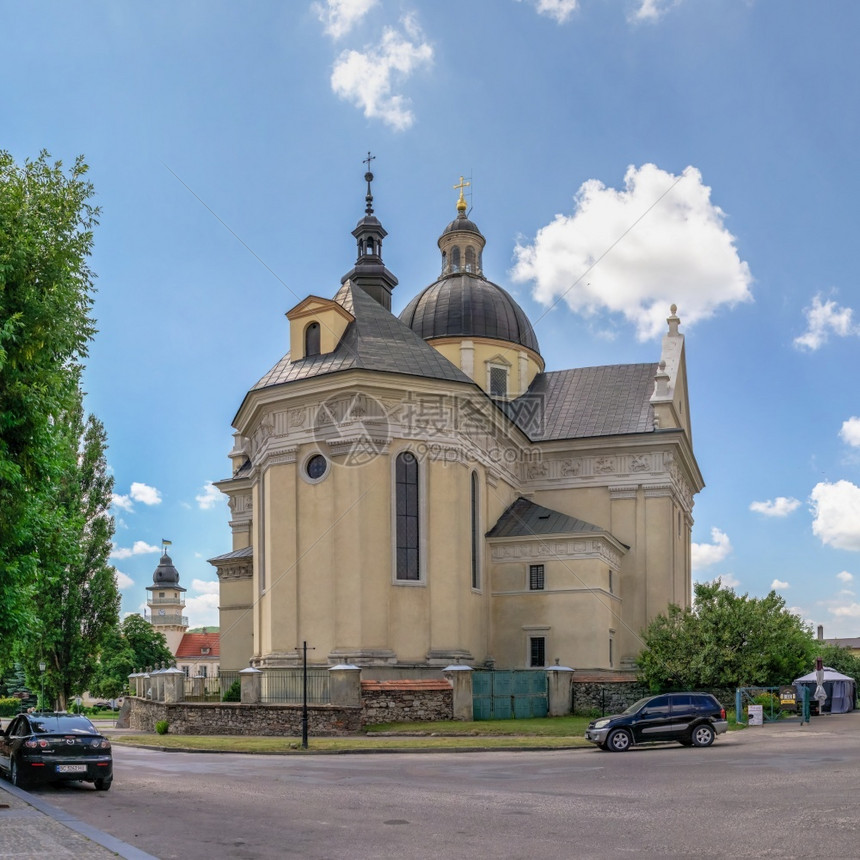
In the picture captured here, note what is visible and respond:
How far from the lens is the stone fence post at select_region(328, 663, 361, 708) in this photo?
30500 millimetres

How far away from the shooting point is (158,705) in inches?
1361

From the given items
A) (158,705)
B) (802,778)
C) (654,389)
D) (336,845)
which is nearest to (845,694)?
(654,389)

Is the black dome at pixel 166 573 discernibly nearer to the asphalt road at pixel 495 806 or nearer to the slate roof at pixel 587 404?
the slate roof at pixel 587 404

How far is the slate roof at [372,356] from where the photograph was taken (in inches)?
1459

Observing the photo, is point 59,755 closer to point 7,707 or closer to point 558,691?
point 558,691

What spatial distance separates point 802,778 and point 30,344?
13.9 meters

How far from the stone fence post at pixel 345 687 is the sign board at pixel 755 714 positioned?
13017mm

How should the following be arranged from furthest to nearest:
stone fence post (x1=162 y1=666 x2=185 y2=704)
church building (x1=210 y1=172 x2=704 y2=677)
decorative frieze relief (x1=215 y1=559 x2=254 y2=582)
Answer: decorative frieze relief (x1=215 y1=559 x2=254 y2=582)
church building (x1=210 y1=172 x2=704 y2=677)
stone fence post (x1=162 y1=666 x2=185 y2=704)

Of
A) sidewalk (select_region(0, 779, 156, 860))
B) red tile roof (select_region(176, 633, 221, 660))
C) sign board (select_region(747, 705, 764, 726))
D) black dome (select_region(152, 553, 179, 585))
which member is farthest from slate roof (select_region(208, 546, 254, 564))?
black dome (select_region(152, 553, 179, 585))

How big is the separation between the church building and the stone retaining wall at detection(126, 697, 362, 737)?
157 inches

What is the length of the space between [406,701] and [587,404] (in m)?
21.2

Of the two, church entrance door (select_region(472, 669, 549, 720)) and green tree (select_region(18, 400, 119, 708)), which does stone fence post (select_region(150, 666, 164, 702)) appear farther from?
church entrance door (select_region(472, 669, 549, 720))

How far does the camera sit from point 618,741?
24781 millimetres

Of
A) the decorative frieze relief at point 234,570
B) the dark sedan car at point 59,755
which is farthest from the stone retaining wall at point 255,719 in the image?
the decorative frieze relief at point 234,570
